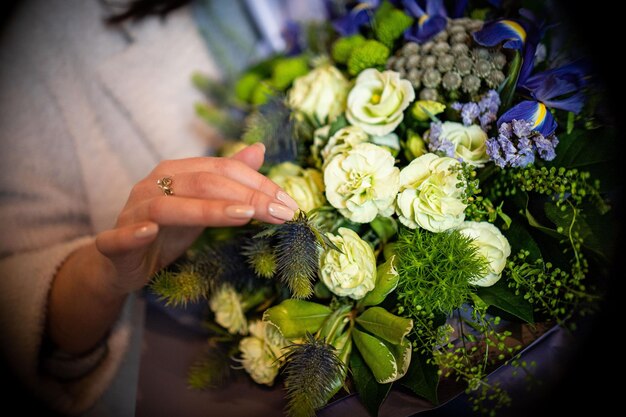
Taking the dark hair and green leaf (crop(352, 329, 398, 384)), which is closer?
green leaf (crop(352, 329, 398, 384))

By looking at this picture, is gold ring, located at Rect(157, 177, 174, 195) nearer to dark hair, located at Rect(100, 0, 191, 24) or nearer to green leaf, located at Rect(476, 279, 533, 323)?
green leaf, located at Rect(476, 279, 533, 323)

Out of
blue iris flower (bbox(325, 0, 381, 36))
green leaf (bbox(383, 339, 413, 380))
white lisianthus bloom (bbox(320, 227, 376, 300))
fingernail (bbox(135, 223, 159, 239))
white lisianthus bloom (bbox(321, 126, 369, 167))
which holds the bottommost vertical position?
green leaf (bbox(383, 339, 413, 380))

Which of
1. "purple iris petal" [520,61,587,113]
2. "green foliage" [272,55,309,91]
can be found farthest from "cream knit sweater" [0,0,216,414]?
"purple iris petal" [520,61,587,113]

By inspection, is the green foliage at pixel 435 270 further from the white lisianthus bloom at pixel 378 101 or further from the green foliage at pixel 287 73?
the green foliage at pixel 287 73

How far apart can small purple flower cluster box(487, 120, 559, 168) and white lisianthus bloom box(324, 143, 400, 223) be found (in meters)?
0.12

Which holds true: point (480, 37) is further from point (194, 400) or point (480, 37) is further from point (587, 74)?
point (194, 400)

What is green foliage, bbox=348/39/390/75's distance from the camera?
0.63 meters

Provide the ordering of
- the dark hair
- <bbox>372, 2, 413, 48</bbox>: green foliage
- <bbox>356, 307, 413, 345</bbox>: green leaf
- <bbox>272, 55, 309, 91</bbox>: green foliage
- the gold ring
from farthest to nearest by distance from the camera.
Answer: the dark hair < <bbox>272, 55, 309, 91</bbox>: green foliage < <bbox>372, 2, 413, 48</bbox>: green foliage < the gold ring < <bbox>356, 307, 413, 345</bbox>: green leaf

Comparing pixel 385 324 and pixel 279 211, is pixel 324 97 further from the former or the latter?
pixel 385 324

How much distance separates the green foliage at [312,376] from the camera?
0.47 meters

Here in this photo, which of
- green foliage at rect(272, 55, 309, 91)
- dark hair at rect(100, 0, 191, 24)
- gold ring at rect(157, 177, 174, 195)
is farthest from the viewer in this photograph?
dark hair at rect(100, 0, 191, 24)

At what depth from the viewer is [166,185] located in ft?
1.80

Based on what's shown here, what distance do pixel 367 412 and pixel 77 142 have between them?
76cm

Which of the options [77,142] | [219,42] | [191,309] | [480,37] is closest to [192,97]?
[219,42]
